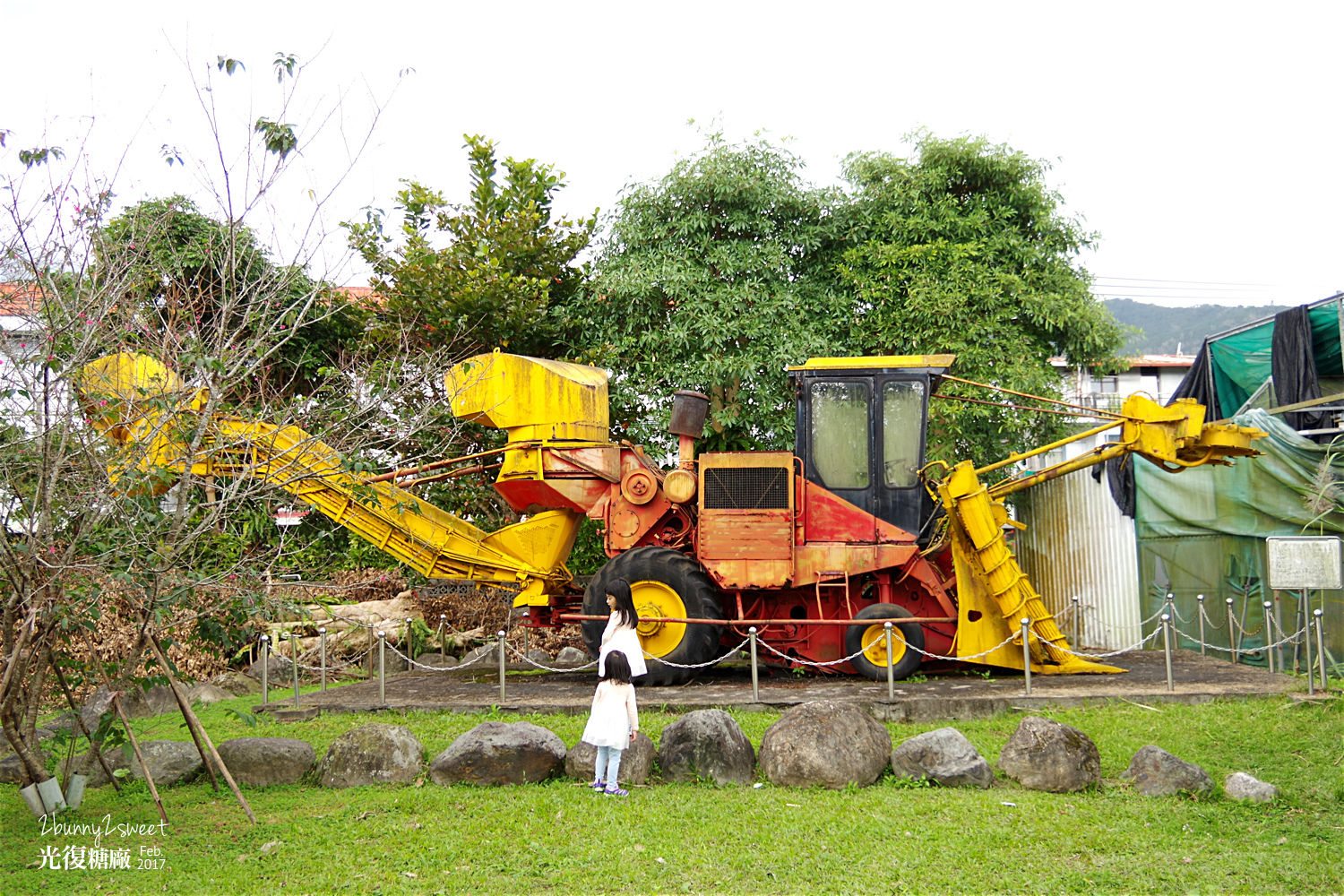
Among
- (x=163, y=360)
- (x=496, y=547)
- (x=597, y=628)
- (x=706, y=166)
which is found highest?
(x=706, y=166)

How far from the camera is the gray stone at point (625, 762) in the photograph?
720cm

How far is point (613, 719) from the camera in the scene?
6.86 m

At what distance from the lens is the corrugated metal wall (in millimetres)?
13789

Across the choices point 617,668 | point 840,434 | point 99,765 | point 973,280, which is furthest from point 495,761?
point 973,280

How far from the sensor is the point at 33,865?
5746 millimetres

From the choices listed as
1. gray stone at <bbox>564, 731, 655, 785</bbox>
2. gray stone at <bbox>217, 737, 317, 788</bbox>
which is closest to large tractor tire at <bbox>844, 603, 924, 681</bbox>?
gray stone at <bbox>564, 731, 655, 785</bbox>

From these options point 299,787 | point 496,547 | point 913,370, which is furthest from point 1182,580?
point 299,787

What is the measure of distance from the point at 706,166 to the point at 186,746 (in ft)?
36.8

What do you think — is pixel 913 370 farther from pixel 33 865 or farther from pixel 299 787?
pixel 33 865

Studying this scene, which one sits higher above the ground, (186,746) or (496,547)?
(496,547)

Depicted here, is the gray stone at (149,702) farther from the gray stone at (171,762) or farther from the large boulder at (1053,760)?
the large boulder at (1053,760)

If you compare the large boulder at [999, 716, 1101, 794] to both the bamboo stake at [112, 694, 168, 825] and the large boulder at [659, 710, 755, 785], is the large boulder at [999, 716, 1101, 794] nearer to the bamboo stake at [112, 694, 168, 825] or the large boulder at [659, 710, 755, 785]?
the large boulder at [659, 710, 755, 785]

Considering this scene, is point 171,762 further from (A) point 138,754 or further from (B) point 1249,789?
(B) point 1249,789

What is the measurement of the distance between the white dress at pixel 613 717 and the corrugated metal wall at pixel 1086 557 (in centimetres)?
929
